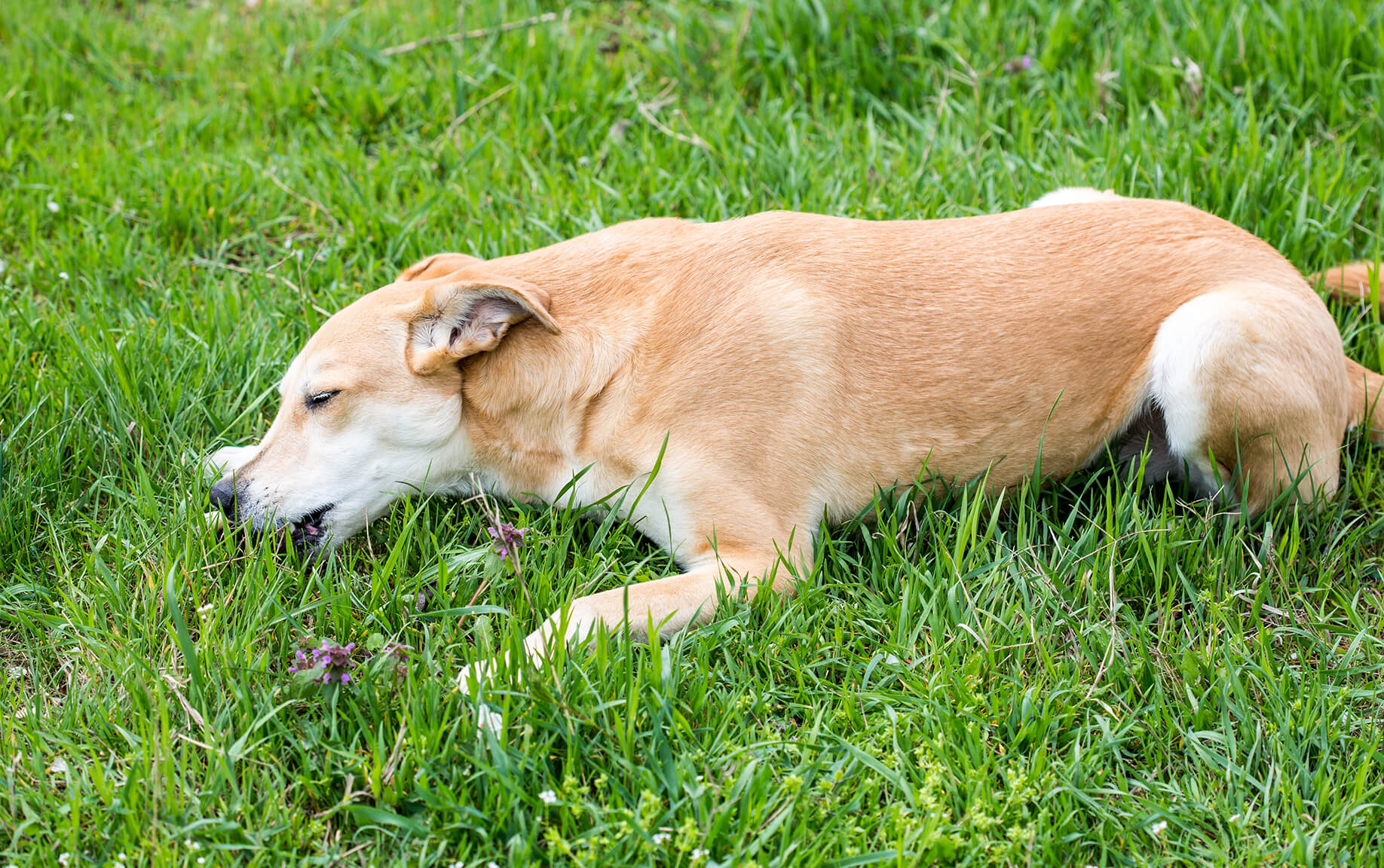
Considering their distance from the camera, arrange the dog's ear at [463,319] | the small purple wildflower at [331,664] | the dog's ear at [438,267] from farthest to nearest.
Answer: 1. the dog's ear at [438,267]
2. the dog's ear at [463,319]
3. the small purple wildflower at [331,664]

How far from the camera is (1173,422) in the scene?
3.41 m

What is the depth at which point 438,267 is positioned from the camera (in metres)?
3.64

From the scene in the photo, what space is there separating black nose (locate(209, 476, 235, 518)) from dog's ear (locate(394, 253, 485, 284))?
2.68ft

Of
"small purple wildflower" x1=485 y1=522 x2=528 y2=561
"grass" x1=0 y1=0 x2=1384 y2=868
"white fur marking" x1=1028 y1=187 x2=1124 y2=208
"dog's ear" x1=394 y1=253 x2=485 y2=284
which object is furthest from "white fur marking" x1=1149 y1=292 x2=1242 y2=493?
"dog's ear" x1=394 y1=253 x2=485 y2=284

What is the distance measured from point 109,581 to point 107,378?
99cm

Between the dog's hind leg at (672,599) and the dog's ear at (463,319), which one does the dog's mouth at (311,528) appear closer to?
the dog's ear at (463,319)

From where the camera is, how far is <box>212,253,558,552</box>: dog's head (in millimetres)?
3262

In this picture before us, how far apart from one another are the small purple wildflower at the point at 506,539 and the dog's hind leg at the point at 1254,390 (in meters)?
1.96

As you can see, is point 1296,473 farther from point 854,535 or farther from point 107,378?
point 107,378

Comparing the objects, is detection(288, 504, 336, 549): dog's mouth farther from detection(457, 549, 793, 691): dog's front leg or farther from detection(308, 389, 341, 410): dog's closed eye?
detection(457, 549, 793, 691): dog's front leg

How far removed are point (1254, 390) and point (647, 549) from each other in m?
1.86

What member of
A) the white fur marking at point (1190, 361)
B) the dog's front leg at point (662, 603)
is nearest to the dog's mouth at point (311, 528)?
the dog's front leg at point (662, 603)

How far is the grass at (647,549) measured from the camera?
8.23 ft

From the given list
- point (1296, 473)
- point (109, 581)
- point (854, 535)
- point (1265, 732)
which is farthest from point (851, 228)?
point (109, 581)
